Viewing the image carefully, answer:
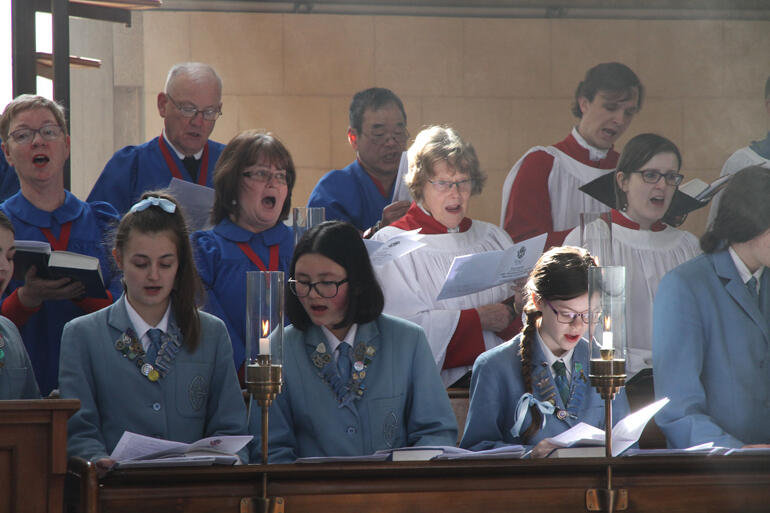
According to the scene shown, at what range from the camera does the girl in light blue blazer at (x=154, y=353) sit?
9.42 ft

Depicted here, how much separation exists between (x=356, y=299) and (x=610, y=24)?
2.82m

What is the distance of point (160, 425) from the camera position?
2.90 m

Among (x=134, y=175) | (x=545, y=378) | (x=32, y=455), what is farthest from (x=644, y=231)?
(x=32, y=455)

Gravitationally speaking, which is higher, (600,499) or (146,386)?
(146,386)

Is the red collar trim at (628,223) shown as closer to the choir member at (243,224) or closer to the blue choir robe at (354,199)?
the blue choir robe at (354,199)

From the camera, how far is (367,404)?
9.96 ft

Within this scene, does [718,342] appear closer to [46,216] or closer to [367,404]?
[367,404]

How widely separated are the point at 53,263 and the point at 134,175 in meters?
0.95

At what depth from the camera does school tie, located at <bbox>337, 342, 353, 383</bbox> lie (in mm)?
3055

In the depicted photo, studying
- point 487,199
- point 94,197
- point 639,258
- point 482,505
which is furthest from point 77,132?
point 482,505

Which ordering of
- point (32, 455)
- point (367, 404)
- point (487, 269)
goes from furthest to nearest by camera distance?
point (487, 269), point (367, 404), point (32, 455)

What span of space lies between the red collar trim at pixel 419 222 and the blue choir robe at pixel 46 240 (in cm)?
105

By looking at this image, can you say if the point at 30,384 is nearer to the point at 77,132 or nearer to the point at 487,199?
the point at 77,132

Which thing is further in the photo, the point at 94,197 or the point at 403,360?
the point at 94,197
